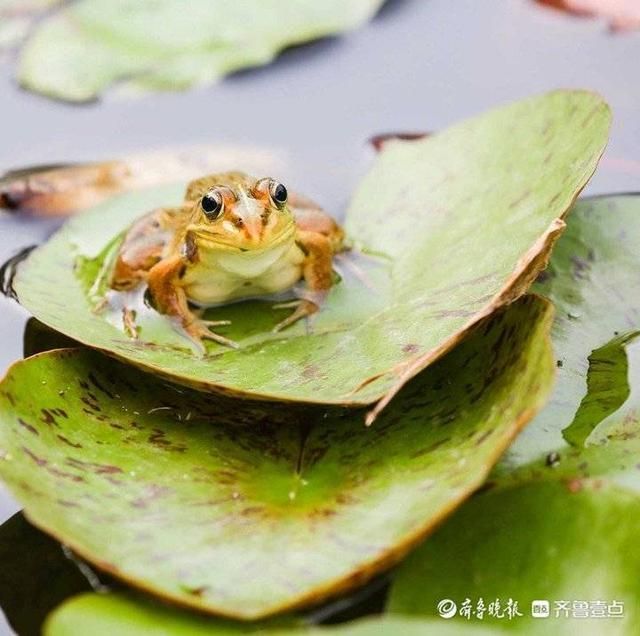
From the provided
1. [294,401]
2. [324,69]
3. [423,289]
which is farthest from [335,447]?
[324,69]

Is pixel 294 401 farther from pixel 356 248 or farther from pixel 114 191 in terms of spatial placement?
pixel 114 191

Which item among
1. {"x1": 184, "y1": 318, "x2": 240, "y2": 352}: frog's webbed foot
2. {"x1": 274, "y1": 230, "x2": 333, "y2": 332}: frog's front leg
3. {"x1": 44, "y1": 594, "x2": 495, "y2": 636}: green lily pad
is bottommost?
{"x1": 184, "y1": 318, "x2": 240, "y2": 352}: frog's webbed foot

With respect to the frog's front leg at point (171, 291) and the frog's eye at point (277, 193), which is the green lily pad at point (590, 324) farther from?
the frog's front leg at point (171, 291)

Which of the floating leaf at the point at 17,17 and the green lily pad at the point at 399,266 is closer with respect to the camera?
the green lily pad at the point at 399,266

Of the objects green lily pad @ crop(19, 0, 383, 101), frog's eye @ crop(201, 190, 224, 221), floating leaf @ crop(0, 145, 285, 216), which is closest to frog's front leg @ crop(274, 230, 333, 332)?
frog's eye @ crop(201, 190, 224, 221)

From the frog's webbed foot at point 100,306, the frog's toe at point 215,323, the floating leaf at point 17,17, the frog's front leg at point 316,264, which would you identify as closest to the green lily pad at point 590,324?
the frog's front leg at point 316,264

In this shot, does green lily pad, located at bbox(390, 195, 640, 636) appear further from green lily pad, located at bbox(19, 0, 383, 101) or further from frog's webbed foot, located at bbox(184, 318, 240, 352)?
green lily pad, located at bbox(19, 0, 383, 101)
